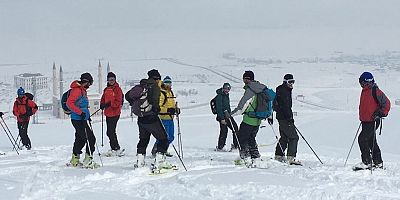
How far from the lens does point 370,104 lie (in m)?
8.05

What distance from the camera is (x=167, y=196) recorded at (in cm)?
609

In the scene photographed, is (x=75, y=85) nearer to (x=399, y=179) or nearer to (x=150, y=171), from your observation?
(x=150, y=171)

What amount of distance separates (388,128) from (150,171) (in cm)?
1446

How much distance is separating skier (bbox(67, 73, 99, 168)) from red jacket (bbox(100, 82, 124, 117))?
4.85 ft

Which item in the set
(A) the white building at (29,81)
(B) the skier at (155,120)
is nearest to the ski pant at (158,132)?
(B) the skier at (155,120)

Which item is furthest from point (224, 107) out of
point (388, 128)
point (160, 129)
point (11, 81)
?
point (11, 81)

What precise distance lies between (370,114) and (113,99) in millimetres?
5316

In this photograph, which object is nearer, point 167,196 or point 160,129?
point 167,196

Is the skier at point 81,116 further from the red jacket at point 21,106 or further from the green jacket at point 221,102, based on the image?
the red jacket at point 21,106

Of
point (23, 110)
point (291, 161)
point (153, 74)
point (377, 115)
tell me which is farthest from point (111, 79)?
point (377, 115)

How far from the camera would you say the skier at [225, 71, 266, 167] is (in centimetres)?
835

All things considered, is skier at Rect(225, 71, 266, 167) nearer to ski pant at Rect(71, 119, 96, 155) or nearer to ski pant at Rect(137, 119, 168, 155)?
ski pant at Rect(137, 119, 168, 155)

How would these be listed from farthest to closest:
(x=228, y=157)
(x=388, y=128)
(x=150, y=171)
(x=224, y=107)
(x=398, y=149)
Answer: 1. (x=388, y=128)
2. (x=398, y=149)
3. (x=224, y=107)
4. (x=228, y=157)
5. (x=150, y=171)

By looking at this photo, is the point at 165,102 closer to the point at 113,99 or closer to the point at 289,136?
the point at 113,99
